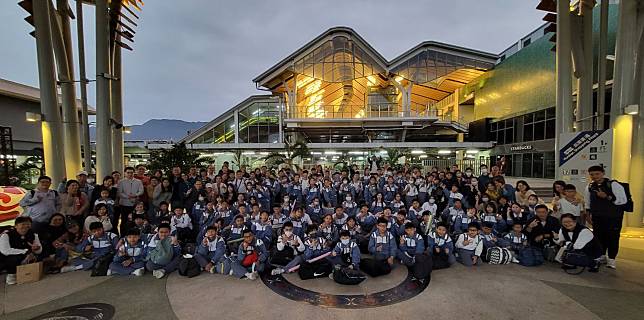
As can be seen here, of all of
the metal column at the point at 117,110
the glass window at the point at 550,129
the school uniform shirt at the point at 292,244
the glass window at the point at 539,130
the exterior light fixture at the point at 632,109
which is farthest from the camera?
the glass window at the point at 539,130

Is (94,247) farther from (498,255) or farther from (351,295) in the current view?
(498,255)

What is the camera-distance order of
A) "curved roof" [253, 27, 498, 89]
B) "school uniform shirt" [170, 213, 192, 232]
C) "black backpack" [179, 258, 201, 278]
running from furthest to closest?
"curved roof" [253, 27, 498, 89] < "school uniform shirt" [170, 213, 192, 232] < "black backpack" [179, 258, 201, 278]

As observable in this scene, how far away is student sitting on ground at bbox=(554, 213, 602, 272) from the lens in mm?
4688

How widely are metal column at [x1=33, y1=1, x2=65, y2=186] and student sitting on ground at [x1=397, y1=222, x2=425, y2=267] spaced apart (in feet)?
36.2

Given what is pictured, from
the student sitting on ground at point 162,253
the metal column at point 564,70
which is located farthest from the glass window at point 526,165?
the student sitting on ground at point 162,253

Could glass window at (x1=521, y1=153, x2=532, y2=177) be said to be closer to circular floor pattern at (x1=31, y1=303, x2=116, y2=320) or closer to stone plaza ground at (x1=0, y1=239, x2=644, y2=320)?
stone plaza ground at (x1=0, y1=239, x2=644, y2=320)

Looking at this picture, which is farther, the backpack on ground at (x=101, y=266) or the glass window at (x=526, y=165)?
the glass window at (x=526, y=165)

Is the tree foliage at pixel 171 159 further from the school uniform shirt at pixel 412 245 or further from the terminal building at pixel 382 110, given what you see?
the school uniform shirt at pixel 412 245

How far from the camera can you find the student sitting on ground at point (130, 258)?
4840mm

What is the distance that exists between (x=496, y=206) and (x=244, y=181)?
751cm

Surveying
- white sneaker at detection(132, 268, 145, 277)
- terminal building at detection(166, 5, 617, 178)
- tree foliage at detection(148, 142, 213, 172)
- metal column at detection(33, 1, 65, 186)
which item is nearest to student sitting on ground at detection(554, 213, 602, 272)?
white sneaker at detection(132, 268, 145, 277)

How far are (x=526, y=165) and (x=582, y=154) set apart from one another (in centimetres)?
1620

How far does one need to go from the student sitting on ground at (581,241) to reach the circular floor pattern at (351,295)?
2.94 m

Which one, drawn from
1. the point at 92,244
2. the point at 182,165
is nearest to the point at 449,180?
the point at 92,244
